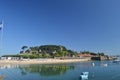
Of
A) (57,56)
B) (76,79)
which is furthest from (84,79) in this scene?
(57,56)

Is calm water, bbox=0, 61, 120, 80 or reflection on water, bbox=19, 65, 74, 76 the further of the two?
reflection on water, bbox=19, 65, 74, 76

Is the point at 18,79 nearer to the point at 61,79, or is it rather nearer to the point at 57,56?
the point at 61,79

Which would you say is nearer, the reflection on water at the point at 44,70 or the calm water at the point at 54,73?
the calm water at the point at 54,73

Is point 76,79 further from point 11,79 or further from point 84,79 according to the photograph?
point 11,79

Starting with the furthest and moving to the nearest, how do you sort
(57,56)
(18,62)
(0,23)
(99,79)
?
(57,56), (18,62), (99,79), (0,23)

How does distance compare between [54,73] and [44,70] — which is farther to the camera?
[44,70]

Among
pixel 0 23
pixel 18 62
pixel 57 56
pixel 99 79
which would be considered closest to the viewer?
pixel 0 23

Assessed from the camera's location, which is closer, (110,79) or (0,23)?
(0,23)

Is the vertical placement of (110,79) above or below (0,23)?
below

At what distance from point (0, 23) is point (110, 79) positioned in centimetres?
2963

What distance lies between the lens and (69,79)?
5728cm

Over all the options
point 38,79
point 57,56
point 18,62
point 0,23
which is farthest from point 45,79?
point 57,56

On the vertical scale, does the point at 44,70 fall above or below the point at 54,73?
above

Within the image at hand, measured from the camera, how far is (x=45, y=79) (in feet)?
197
